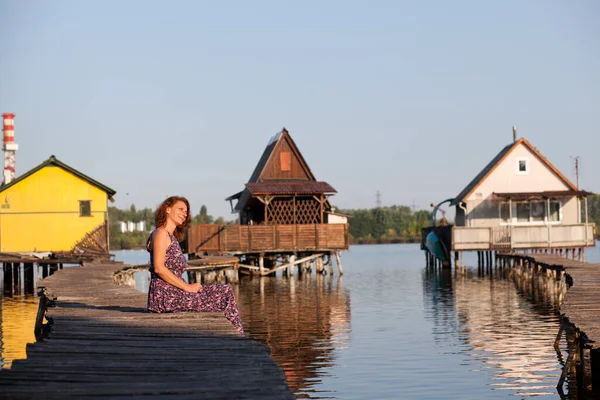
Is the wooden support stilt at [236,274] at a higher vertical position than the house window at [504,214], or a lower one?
lower

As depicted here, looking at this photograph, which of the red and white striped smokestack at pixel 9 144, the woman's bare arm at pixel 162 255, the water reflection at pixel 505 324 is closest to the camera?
the woman's bare arm at pixel 162 255

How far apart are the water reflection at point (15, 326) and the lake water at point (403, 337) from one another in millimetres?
34

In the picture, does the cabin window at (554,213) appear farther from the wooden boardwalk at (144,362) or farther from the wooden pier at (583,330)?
the wooden boardwalk at (144,362)

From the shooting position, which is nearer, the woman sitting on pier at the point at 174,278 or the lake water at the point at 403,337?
the woman sitting on pier at the point at 174,278

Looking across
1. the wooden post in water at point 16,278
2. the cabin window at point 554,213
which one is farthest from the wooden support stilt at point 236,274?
the cabin window at point 554,213

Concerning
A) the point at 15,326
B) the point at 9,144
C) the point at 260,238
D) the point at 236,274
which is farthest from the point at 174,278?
the point at 9,144

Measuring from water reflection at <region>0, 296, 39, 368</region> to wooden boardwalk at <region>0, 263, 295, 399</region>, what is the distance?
5.42 m

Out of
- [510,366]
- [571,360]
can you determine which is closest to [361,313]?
[510,366]

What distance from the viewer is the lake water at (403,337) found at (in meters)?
17.0

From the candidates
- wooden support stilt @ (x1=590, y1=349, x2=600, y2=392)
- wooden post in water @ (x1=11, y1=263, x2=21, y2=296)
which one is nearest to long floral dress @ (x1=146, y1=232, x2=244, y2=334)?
wooden support stilt @ (x1=590, y1=349, x2=600, y2=392)

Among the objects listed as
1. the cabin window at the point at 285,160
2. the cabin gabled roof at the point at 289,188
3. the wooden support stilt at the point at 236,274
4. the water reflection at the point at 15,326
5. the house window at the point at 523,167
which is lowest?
the water reflection at the point at 15,326

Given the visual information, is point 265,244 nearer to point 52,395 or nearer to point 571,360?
point 571,360

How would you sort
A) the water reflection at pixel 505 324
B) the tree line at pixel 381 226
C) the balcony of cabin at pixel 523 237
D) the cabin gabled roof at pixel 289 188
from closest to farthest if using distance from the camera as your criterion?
the water reflection at pixel 505 324 → the cabin gabled roof at pixel 289 188 → the balcony of cabin at pixel 523 237 → the tree line at pixel 381 226

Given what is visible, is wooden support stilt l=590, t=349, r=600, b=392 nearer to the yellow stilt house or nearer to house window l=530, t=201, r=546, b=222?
the yellow stilt house
